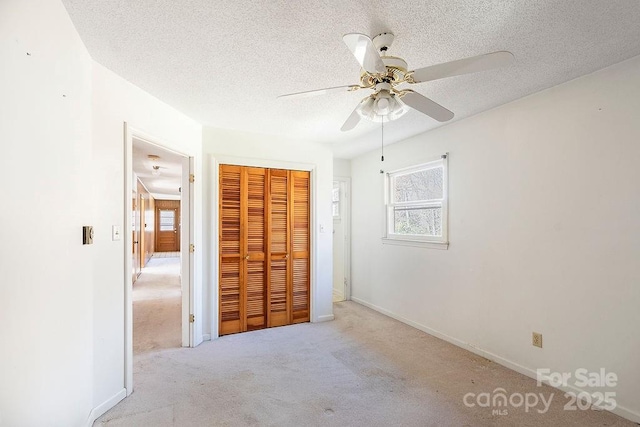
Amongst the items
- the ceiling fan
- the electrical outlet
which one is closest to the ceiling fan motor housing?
the ceiling fan

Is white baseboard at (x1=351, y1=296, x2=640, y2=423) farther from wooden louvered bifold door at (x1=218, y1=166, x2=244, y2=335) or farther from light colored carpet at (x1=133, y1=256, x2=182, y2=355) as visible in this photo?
light colored carpet at (x1=133, y1=256, x2=182, y2=355)

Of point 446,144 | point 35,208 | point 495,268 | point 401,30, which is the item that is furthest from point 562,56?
point 35,208

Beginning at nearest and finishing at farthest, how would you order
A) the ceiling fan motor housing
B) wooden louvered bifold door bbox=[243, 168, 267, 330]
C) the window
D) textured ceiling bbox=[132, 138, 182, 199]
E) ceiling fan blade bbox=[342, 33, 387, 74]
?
ceiling fan blade bbox=[342, 33, 387, 74] → the ceiling fan motor housing → the window → wooden louvered bifold door bbox=[243, 168, 267, 330] → textured ceiling bbox=[132, 138, 182, 199]

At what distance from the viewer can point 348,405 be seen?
2150 mm

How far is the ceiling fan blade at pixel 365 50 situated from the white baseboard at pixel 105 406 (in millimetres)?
2595

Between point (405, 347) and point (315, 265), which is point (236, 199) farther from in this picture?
→ point (405, 347)

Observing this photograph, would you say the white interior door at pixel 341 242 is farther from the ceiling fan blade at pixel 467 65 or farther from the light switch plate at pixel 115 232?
the ceiling fan blade at pixel 467 65

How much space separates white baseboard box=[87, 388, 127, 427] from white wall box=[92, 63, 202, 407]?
24mm

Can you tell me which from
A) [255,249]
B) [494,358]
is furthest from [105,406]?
[494,358]

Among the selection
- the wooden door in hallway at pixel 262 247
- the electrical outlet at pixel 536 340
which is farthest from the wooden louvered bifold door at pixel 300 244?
the electrical outlet at pixel 536 340

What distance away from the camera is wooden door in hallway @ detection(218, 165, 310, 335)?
350 centimetres

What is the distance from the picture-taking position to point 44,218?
1344 mm

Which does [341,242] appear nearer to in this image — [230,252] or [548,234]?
[230,252]

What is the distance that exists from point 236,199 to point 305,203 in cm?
89
